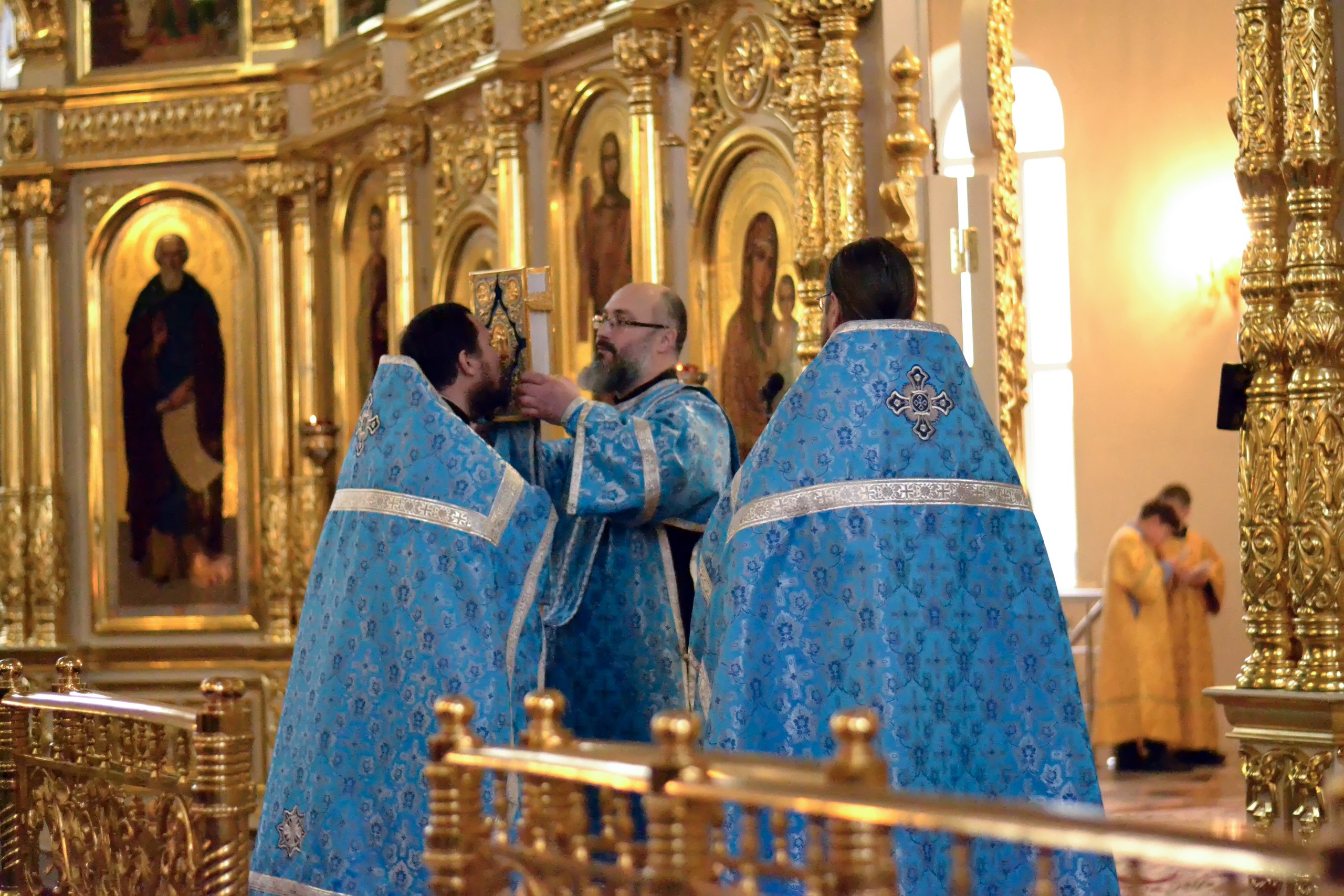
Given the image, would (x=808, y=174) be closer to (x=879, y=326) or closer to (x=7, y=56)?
(x=879, y=326)

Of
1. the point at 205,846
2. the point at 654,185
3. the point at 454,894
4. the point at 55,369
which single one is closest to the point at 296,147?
the point at 55,369

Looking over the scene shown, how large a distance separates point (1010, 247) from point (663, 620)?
2.22m

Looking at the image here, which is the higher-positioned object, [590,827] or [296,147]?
[296,147]

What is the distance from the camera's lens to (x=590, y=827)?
16.3ft

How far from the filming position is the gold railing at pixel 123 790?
398cm

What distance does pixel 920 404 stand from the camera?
12.8ft

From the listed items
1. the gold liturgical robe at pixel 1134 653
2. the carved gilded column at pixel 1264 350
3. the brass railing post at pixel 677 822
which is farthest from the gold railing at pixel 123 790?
the gold liturgical robe at pixel 1134 653

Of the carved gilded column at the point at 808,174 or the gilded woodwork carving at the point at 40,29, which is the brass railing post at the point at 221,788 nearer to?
the carved gilded column at the point at 808,174

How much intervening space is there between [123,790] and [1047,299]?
33.3ft

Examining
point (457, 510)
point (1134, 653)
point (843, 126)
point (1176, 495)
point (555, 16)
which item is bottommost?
point (1134, 653)

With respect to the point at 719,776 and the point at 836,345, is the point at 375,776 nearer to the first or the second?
the point at 836,345

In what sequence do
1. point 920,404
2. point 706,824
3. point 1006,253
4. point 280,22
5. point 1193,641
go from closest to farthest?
1. point 706,824
2. point 920,404
3. point 1006,253
4. point 280,22
5. point 1193,641

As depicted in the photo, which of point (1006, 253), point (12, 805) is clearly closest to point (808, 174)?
point (1006, 253)

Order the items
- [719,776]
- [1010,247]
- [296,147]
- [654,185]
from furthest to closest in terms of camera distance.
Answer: [296,147], [654,185], [1010,247], [719,776]
